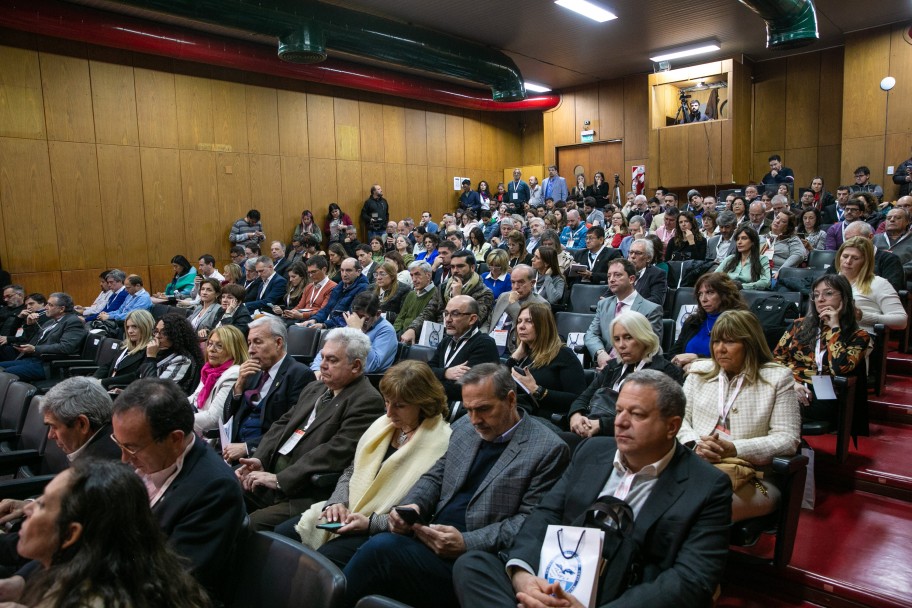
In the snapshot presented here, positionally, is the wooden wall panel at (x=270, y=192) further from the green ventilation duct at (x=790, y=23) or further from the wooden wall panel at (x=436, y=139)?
the green ventilation duct at (x=790, y=23)

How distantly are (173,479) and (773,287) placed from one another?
4292 mm

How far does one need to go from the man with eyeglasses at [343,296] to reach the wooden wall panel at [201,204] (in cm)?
450

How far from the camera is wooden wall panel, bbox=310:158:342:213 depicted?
10.5 meters

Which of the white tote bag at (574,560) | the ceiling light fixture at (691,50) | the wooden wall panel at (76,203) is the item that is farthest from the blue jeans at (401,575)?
the ceiling light fixture at (691,50)

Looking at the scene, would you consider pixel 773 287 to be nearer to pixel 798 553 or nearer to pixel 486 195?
pixel 798 553

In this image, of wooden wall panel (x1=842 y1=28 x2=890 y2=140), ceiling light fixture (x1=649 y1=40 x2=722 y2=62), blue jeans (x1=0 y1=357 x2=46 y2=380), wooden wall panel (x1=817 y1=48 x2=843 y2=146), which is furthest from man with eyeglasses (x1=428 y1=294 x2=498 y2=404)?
wooden wall panel (x1=817 y1=48 x2=843 y2=146)

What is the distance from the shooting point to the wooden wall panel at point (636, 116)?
1165cm

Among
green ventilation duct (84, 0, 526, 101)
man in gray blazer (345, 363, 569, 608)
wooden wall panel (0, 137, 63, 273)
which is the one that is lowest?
man in gray blazer (345, 363, 569, 608)

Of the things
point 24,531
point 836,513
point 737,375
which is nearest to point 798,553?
point 836,513

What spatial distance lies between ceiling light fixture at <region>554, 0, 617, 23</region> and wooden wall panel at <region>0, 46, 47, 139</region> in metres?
6.47

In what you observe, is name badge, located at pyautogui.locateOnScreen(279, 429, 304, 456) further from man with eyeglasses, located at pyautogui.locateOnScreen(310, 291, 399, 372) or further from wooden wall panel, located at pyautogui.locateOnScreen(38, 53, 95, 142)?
wooden wall panel, located at pyautogui.locateOnScreen(38, 53, 95, 142)

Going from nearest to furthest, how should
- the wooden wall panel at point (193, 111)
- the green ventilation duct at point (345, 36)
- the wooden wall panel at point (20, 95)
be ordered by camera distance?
the green ventilation duct at point (345, 36) < the wooden wall panel at point (20, 95) < the wooden wall panel at point (193, 111)

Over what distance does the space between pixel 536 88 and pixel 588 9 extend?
444cm

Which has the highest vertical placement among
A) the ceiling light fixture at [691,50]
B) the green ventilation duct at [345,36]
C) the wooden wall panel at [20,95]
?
the ceiling light fixture at [691,50]
